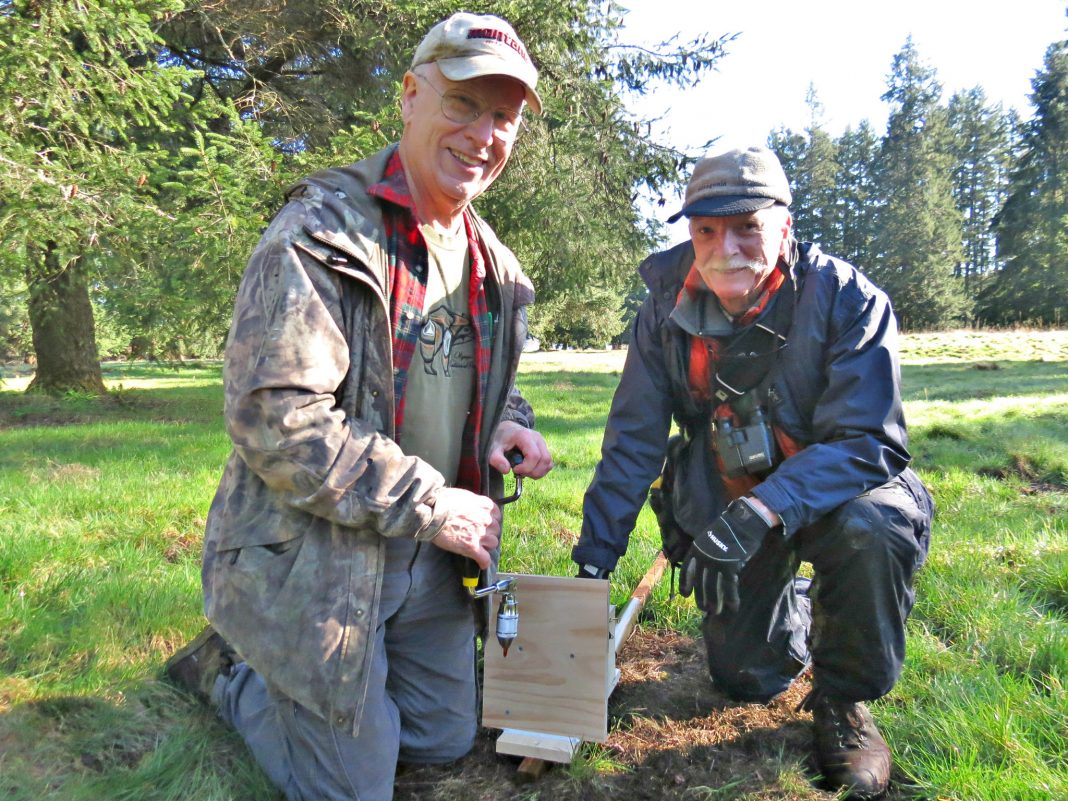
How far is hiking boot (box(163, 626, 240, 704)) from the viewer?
2859mm

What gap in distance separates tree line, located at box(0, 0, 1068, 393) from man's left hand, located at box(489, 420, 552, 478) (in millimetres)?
5123

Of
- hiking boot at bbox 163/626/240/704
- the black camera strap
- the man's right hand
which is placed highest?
the black camera strap

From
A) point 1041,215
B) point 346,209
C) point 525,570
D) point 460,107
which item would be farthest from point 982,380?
point 1041,215

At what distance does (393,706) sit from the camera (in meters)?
2.79

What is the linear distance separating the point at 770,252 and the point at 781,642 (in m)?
1.56

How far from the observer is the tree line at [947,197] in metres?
40.3

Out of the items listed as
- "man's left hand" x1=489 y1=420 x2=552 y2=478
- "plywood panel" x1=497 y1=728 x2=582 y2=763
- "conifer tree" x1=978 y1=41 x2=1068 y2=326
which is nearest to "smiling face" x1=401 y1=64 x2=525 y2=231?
"man's left hand" x1=489 y1=420 x2=552 y2=478

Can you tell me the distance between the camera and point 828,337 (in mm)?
2785

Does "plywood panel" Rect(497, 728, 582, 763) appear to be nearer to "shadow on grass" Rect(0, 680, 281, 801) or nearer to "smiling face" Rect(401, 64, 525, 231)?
"shadow on grass" Rect(0, 680, 281, 801)

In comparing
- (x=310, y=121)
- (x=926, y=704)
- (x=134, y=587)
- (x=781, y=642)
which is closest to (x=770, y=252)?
(x=781, y=642)

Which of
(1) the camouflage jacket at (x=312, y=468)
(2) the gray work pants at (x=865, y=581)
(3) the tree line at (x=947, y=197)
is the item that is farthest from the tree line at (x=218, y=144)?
(3) the tree line at (x=947, y=197)

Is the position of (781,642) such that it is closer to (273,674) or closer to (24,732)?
(273,674)

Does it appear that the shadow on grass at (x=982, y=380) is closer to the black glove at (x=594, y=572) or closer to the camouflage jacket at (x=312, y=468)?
the black glove at (x=594, y=572)

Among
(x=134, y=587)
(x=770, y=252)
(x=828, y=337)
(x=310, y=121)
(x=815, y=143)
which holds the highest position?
(x=815, y=143)
